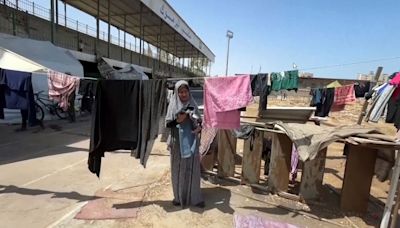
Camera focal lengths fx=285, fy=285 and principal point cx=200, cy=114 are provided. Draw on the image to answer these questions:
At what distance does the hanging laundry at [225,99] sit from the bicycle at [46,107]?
9.16m

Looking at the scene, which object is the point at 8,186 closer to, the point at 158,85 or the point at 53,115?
the point at 158,85

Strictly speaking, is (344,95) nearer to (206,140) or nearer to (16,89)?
(206,140)

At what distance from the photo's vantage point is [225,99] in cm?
381

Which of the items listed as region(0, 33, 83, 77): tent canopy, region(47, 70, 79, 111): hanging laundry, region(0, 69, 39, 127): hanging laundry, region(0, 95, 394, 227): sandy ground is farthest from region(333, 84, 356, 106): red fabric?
region(0, 33, 83, 77): tent canopy

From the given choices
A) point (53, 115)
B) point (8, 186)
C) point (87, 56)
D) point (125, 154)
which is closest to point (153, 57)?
point (87, 56)

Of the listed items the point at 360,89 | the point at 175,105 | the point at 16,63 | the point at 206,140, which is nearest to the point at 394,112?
the point at 360,89

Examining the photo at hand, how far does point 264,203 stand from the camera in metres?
4.27

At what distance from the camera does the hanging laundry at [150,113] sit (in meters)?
4.00

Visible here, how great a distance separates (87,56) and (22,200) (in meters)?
14.2

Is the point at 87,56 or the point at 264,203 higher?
the point at 87,56

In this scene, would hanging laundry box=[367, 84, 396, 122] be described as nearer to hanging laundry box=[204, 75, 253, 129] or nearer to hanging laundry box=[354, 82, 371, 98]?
hanging laundry box=[204, 75, 253, 129]

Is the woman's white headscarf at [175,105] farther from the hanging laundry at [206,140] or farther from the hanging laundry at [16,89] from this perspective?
the hanging laundry at [16,89]

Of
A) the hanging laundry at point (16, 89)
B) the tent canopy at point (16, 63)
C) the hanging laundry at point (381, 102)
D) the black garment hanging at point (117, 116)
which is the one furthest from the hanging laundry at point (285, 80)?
the tent canopy at point (16, 63)

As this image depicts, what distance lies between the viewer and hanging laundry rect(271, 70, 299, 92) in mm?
5996
